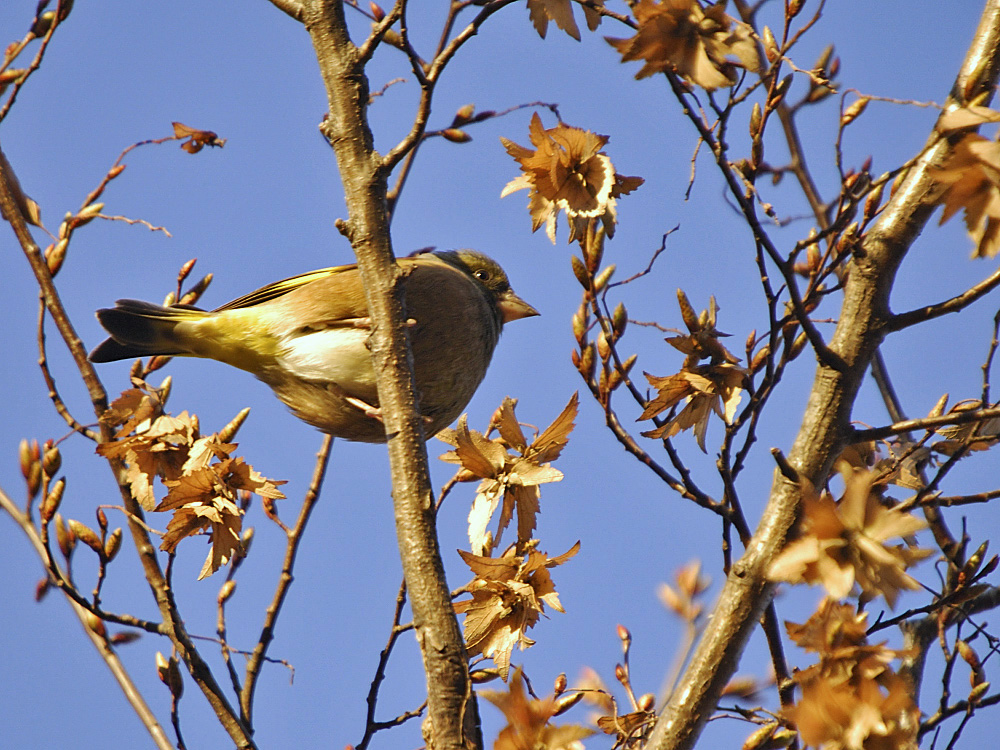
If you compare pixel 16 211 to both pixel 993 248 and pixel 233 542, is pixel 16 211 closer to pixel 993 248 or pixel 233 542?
pixel 233 542

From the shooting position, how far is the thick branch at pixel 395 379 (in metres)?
2.23

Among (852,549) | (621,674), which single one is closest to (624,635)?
(621,674)

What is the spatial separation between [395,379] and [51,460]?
1.47 metres

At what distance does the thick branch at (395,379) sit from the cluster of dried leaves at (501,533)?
0.16 meters

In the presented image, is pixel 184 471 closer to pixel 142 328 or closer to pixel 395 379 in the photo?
pixel 395 379

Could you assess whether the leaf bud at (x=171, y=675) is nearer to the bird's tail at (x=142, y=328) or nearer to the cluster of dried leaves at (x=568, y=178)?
the bird's tail at (x=142, y=328)

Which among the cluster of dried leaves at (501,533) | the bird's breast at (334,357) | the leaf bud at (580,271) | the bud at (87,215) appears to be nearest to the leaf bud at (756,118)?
the leaf bud at (580,271)

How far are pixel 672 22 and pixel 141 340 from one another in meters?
2.78

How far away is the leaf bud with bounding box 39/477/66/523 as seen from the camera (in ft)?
9.81

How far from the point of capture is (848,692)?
6.67 feet

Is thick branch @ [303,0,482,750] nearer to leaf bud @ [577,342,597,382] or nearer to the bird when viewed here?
leaf bud @ [577,342,597,382]

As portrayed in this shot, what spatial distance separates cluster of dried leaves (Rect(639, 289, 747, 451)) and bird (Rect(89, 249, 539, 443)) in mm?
1528

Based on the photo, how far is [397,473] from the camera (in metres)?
2.32

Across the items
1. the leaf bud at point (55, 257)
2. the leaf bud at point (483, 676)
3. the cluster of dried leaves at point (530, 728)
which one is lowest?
the cluster of dried leaves at point (530, 728)
